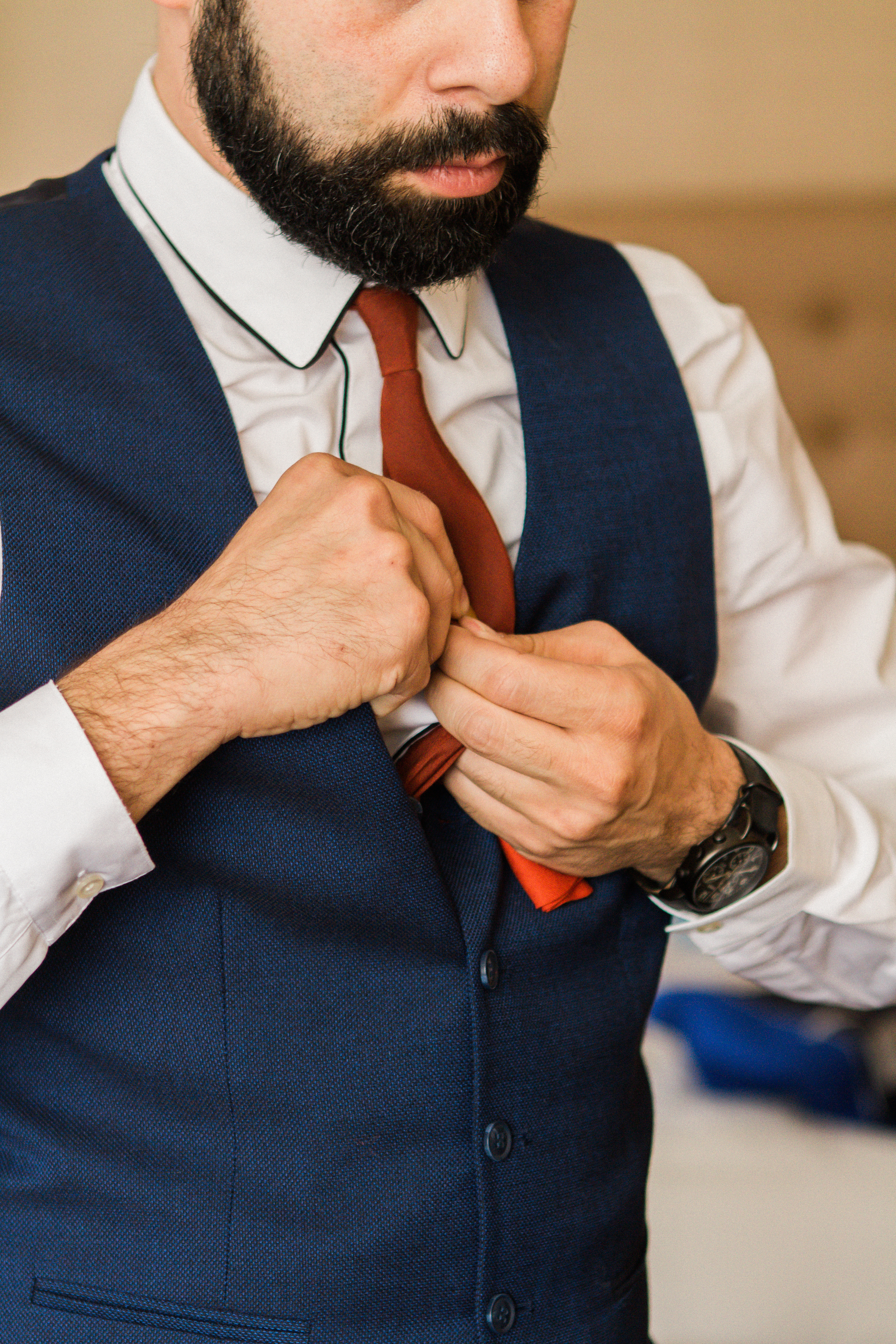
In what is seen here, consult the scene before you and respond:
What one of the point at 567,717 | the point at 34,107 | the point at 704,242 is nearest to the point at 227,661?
the point at 567,717

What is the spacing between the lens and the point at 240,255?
0.81 metres

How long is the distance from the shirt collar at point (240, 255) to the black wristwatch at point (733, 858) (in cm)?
45

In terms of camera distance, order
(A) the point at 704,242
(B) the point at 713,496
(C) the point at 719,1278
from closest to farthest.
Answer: (B) the point at 713,496, (C) the point at 719,1278, (A) the point at 704,242

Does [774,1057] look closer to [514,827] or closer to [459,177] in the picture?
[514,827]

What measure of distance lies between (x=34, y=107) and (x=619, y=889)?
155 centimetres

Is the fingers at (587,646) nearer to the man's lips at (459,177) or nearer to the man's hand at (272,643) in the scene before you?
the man's hand at (272,643)

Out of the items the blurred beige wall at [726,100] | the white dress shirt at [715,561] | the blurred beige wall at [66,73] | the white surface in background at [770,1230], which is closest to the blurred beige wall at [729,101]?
the blurred beige wall at [726,100]

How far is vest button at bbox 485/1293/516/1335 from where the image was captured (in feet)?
2.43

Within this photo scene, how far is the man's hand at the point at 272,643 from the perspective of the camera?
625 millimetres

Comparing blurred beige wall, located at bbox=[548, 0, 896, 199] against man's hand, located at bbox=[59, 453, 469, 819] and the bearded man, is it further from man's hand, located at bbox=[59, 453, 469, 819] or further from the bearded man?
man's hand, located at bbox=[59, 453, 469, 819]

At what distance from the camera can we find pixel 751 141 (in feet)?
7.27

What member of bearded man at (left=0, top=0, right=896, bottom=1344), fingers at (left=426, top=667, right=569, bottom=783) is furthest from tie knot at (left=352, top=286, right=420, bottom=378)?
fingers at (left=426, top=667, right=569, bottom=783)

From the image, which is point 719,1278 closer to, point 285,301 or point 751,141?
point 285,301

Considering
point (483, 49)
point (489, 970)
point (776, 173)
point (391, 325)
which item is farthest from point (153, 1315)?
point (776, 173)
